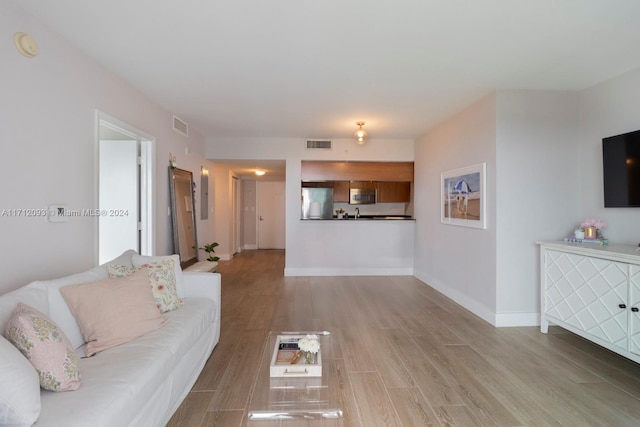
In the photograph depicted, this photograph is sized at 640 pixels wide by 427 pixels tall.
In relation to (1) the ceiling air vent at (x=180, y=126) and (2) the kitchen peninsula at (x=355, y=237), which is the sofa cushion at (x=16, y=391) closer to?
(1) the ceiling air vent at (x=180, y=126)

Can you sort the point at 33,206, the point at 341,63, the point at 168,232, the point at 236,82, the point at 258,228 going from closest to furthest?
the point at 33,206 < the point at 341,63 < the point at 236,82 < the point at 168,232 < the point at 258,228

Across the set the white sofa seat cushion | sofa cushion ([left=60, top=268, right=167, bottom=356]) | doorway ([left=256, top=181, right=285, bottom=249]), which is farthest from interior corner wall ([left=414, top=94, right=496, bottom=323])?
doorway ([left=256, top=181, right=285, bottom=249])

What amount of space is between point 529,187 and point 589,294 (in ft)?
3.81

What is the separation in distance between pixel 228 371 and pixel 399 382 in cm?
125

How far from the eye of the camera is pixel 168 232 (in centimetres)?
394

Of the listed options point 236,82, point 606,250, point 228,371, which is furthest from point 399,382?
point 236,82

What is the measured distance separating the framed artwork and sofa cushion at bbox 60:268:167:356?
3300mm

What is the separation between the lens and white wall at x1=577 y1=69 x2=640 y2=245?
268cm

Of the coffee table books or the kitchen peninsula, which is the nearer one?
the coffee table books

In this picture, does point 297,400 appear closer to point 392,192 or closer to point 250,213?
point 392,192

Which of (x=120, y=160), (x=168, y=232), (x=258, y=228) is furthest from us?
(x=258, y=228)

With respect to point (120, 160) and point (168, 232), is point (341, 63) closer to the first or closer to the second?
point (120, 160)

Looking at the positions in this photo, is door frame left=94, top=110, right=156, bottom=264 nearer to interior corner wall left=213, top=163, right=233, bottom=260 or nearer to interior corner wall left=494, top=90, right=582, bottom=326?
interior corner wall left=213, top=163, right=233, bottom=260

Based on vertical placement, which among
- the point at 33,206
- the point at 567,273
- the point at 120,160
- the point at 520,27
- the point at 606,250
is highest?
the point at 520,27
